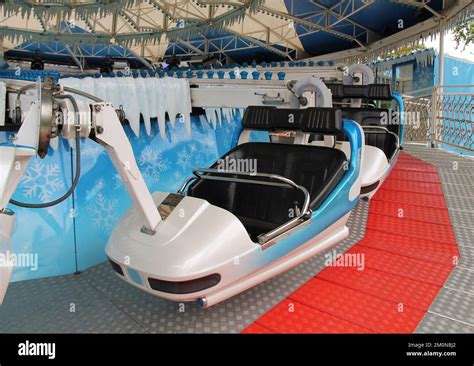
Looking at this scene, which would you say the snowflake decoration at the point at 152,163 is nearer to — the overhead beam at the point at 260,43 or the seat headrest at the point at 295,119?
the seat headrest at the point at 295,119

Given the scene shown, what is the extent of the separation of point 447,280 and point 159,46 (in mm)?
17514

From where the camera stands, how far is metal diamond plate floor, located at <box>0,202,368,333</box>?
1.86 metres

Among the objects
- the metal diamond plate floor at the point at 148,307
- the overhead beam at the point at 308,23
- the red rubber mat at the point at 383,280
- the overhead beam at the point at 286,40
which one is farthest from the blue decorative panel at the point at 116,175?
the overhead beam at the point at 286,40

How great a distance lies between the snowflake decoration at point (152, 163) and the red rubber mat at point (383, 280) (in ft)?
5.01

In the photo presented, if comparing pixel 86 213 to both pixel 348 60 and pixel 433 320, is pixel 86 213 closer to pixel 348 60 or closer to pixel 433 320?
pixel 433 320

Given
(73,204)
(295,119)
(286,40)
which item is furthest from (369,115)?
(286,40)

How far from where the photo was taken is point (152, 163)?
315 cm

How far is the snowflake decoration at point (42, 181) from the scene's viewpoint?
240 centimetres

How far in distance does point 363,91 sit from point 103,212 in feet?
10.6

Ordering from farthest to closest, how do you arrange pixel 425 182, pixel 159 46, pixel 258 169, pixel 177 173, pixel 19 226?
pixel 159 46 < pixel 425 182 < pixel 177 173 < pixel 258 169 < pixel 19 226

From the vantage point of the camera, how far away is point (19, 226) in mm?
2396

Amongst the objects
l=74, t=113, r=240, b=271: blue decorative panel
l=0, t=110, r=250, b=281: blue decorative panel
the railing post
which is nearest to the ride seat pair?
l=0, t=110, r=250, b=281: blue decorative panel

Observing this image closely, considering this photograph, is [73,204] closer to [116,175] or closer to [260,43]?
[116,175]
